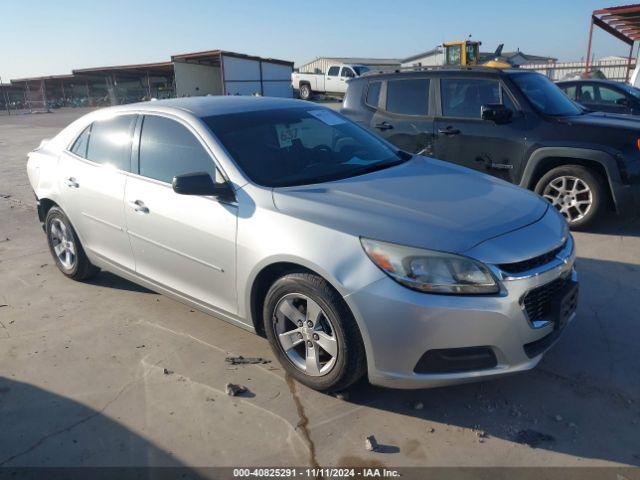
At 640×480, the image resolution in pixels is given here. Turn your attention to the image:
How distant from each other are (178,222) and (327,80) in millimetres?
30532

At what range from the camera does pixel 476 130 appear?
6.33 m

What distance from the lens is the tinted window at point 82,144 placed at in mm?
4570

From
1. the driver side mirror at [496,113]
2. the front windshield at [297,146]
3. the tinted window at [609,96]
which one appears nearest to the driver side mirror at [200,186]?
the front windshield at [297,146]

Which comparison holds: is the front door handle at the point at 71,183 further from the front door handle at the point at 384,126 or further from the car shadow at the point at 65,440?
the front door handle at the point at 384,126

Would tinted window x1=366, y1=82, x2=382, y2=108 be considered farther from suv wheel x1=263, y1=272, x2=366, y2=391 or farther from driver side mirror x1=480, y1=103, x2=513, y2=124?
suv wheel x1=263, y1=272, x2=366, y2=391

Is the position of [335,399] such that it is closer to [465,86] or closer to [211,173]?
[211,173]

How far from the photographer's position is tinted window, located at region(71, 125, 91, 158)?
4570 millimetres

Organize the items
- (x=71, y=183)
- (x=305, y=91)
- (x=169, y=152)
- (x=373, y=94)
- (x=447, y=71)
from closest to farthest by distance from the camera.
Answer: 1. (x=169, y=152)
2. (x=71, y=183)
3. (x=447, y=71)
4. (x=373, y=94)
5. (x=305, y=91)

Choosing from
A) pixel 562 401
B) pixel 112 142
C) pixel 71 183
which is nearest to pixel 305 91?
pixel 71 183

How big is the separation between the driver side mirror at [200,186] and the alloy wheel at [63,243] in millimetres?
2105

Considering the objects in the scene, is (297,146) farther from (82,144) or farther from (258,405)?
(82,144)

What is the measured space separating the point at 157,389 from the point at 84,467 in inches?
26.7

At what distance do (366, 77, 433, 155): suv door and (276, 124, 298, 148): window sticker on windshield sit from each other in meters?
3.13

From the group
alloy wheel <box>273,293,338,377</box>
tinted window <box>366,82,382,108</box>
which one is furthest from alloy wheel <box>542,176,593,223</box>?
alloy wheel <box>273,293,338,377</box>
